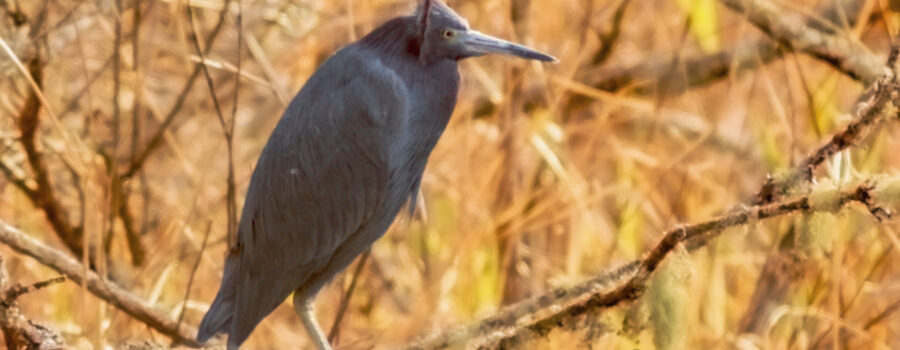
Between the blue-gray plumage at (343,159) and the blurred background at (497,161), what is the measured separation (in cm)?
49

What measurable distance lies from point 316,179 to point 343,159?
0.24 ft

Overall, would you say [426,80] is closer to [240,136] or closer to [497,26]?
[497,26]

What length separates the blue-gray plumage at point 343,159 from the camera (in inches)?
66.7

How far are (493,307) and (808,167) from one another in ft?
4.36

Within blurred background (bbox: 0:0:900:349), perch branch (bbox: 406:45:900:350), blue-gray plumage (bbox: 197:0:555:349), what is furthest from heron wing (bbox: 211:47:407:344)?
blurred background (bbox: 0:0:900:349)

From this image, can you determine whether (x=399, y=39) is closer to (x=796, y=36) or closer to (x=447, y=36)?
(x=447, y=36)

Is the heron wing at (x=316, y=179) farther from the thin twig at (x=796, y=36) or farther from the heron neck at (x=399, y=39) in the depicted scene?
the thin twig at (x=796, y=36)

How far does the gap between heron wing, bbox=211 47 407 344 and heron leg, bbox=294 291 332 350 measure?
10 centimetres

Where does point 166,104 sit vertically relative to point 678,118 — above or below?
above

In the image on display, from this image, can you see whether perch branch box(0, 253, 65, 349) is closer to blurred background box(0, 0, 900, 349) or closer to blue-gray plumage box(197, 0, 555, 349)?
blue-gray plumage box(197, 0, 555, 349)

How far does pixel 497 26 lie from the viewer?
317 cm

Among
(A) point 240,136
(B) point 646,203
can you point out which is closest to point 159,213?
(A) point 240,136

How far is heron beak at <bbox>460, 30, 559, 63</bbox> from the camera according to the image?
1.53 metres

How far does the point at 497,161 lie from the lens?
9.26 feet
